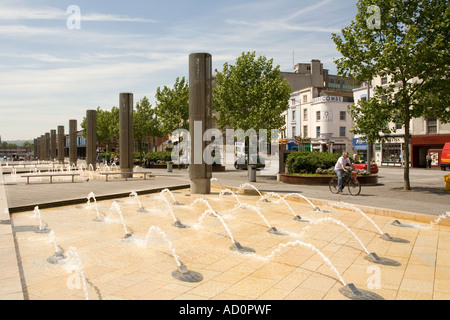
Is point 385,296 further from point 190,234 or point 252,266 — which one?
point 190,234

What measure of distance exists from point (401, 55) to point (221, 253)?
14223 millimetres

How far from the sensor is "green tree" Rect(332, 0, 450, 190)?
1594 centimetres

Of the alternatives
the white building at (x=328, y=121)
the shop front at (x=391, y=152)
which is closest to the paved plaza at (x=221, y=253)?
the shop front at (x=391, y=152)

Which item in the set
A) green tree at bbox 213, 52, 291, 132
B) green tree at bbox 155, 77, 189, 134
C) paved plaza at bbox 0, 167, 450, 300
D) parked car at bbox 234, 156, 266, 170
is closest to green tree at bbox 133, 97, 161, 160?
green tree at bbox 155, 77, 189, 134

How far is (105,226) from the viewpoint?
8727 millimetres

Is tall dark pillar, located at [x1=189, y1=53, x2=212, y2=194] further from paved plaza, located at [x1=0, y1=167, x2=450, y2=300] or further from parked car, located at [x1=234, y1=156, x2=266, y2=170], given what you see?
parked car, located at [x1=234, y1=156, x2=266, y2=170]

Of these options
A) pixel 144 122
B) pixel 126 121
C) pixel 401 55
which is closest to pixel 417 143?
pixel 401 55

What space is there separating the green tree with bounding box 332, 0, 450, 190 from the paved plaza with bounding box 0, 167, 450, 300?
7139mm

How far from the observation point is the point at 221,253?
6531mm

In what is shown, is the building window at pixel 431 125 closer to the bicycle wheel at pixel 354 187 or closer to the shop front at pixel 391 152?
the shop front at pixel 391 152

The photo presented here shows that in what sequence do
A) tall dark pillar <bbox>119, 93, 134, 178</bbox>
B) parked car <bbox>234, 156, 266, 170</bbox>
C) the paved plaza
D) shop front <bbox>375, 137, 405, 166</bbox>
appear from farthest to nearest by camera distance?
shop front <bbox>375, 137, 405, 166</bbox>
parked car <bbox>234, 156, 266, 170</bbox>
tall dark pillar <bbox>119, 93, 134, 178</bbox>
the paved plaza

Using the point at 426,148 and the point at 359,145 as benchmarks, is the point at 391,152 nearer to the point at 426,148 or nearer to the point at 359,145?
the point at 426,148

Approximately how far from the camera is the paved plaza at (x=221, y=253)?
4.75 m

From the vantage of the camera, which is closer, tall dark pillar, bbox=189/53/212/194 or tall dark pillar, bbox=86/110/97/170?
tall dark pillar, bbox=189/53/212/194
